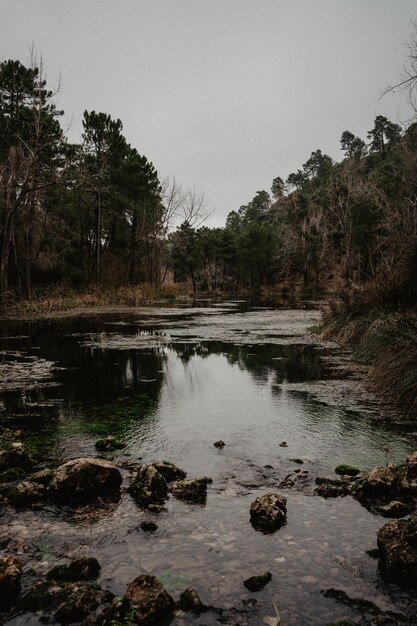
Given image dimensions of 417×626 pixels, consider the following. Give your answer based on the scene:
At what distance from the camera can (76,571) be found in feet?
10.5

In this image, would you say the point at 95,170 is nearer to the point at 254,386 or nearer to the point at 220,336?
the point at 220,336

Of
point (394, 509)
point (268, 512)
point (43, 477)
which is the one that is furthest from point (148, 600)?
point (394, 509)

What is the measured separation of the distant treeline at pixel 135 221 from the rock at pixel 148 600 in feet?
36.9

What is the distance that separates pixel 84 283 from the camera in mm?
39688

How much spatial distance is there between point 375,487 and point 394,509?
32cm

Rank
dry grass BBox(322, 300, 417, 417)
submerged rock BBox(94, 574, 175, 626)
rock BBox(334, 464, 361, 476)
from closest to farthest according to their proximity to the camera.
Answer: submerged rock BBox(94, 574, 175, 626)
rock BBox(334, 464, 361, 476)
dry grass BBox(322, 300, 417, 417)

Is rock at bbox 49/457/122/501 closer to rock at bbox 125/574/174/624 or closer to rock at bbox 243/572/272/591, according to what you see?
rock at bbox 125/574/174/624

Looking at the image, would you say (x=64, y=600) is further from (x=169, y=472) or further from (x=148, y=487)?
(x=169, y=472)

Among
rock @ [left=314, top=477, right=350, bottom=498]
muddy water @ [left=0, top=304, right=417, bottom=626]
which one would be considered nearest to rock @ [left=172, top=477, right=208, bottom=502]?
muddy water @ [left=0, top=304, right=417, bottom=626]

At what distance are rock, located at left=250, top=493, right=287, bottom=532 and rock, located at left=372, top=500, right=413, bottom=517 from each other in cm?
90

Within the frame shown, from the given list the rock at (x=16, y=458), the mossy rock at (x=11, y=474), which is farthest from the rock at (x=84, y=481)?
the rock at (x=16, y=458)

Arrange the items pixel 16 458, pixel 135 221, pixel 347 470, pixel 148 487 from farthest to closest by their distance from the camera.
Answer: pixel 135 221 → pixel 16 458 → pixel 347 470 → pixel 148 487

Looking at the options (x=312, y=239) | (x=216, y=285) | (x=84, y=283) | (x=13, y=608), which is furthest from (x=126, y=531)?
(x=216, y=285)

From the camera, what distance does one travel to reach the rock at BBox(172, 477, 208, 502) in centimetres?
438
